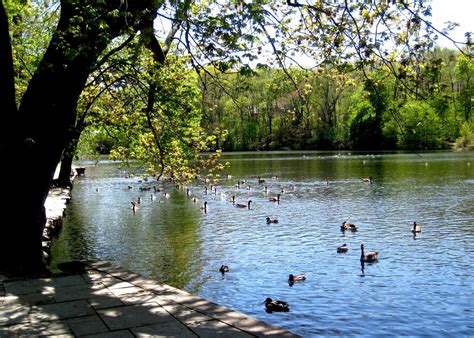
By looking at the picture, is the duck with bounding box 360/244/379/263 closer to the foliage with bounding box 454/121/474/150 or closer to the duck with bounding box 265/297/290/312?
the duck with bounding box 265/297/290/312

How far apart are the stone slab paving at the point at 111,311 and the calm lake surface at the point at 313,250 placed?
461cm

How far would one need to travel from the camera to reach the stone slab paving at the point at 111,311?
546 centimetres

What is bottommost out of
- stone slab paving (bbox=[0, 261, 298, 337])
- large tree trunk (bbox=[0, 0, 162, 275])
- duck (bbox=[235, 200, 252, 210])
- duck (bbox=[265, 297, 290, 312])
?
duck (bbox=[265, 297, 290, 312])

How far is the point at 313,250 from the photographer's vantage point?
17.8m

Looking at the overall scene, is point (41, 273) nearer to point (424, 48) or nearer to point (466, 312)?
point (424, 48)

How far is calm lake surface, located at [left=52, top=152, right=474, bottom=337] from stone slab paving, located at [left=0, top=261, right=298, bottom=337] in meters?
4.61

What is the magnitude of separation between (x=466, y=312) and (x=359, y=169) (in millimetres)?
42663

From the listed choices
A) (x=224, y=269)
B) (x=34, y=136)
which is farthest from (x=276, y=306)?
(x=34, y=136)

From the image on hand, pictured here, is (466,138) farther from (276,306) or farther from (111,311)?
(111,311)

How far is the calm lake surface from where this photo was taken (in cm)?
1152

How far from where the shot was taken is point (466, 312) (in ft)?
37.0

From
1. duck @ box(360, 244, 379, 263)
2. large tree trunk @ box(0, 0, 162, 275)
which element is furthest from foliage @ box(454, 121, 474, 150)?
large tree trunk @ box(0, 0, 162, 275)

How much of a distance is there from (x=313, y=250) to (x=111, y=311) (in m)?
12.4

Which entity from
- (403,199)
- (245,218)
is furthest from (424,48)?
(403,199)
